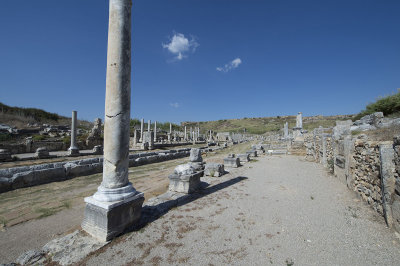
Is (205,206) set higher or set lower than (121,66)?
lower

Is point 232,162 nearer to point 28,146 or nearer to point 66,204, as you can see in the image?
point 66,204

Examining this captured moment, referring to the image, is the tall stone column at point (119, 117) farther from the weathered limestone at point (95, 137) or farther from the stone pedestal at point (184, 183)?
the weathered limestone at point (95, 137)

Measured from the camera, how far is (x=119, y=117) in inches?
134

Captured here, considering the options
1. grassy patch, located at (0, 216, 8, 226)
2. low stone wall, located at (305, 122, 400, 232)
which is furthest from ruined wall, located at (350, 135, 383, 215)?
grassy patch, located at (0, 216, 8, 226)

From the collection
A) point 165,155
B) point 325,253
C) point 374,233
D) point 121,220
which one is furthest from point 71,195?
point 165,155

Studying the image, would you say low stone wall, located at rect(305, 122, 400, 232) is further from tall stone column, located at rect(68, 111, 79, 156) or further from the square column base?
tall stone column, located at rect(68, 111, 79, 156)

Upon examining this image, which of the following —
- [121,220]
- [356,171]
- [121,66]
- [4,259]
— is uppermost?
[121,66]

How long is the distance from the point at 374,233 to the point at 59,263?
5089 mm

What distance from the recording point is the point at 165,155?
13.8m

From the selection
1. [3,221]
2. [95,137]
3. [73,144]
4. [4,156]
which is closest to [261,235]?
[3,221]

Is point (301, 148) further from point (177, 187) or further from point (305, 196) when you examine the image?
point (177, 187)

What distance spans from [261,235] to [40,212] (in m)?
4.87

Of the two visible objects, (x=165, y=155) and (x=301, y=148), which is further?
(x=301, y=148)

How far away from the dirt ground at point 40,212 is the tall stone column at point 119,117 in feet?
2.88
